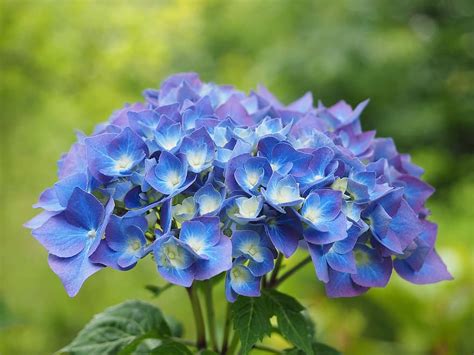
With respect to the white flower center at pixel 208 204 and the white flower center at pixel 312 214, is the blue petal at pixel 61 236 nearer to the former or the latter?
the white flower center at pixel 208 204

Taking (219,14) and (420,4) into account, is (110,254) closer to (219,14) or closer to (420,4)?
(420,4)

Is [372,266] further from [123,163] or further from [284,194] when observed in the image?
[123,163]

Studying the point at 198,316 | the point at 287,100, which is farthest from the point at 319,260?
the point at 287,100

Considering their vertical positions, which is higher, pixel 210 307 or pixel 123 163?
pixel 123 163

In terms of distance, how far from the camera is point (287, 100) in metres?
3.79

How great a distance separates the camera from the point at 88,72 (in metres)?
2.70

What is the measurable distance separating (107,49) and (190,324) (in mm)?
1247

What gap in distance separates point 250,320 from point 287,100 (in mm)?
3078

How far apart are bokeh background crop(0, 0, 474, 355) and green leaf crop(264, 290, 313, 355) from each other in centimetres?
56

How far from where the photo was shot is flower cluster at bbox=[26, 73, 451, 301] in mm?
741

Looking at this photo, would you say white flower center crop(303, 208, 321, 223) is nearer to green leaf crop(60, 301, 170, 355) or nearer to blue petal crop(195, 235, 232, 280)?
blue petal crop(195, 235, 232, 280)

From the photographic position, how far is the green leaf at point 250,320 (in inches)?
30.6

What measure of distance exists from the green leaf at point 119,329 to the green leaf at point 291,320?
21cm

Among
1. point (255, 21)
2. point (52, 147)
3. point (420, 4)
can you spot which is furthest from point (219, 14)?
point (52, 147)
